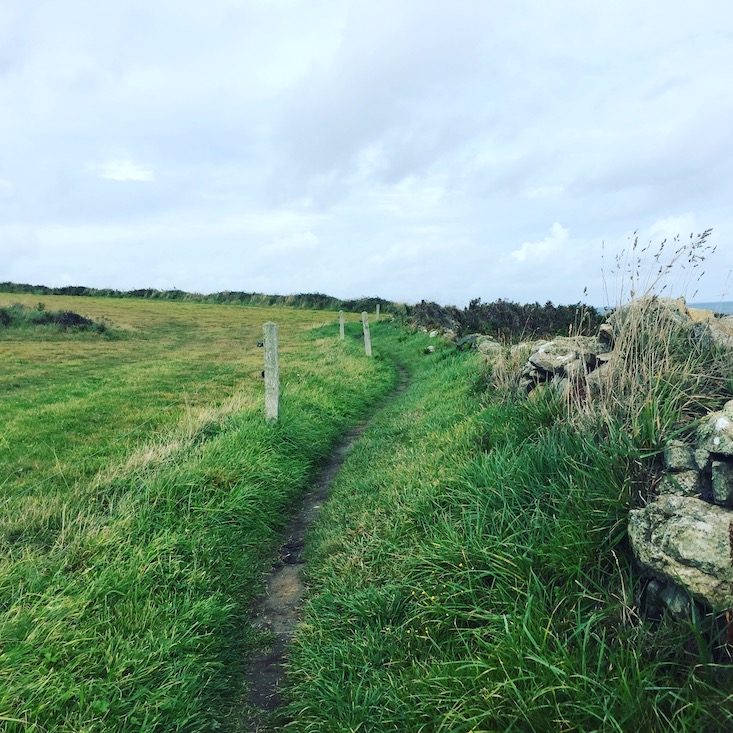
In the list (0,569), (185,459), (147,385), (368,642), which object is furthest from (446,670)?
(147,385)

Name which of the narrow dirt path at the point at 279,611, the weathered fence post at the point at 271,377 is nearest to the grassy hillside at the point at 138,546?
the narrow dirt path at the point at 279,611

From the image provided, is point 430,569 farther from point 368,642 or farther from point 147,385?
point 147,385

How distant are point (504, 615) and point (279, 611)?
2.48 m

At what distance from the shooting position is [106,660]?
12.7ft

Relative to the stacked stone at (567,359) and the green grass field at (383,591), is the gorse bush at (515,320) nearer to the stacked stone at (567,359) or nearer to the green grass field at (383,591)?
the stacked stone at (567,359)

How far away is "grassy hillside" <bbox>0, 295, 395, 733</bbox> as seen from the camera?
367 cm

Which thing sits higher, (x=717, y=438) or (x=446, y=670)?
(x=717, y=438)

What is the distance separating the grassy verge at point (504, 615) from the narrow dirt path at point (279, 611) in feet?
0.65

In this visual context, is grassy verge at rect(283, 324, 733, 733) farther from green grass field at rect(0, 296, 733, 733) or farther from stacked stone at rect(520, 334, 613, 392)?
stacked stone at rect(520, 334, 613, 392)

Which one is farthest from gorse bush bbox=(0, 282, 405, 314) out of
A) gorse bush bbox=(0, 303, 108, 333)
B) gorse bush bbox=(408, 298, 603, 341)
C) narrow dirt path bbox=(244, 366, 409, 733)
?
narrow dirt path bbox=(244, 366, 409, 733)

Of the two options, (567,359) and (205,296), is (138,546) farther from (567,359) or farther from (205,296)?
(205,296)

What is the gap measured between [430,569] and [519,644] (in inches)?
50.2

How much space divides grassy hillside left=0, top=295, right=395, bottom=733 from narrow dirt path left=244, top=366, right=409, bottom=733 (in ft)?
0.57

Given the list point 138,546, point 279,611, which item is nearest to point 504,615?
point 279,611
